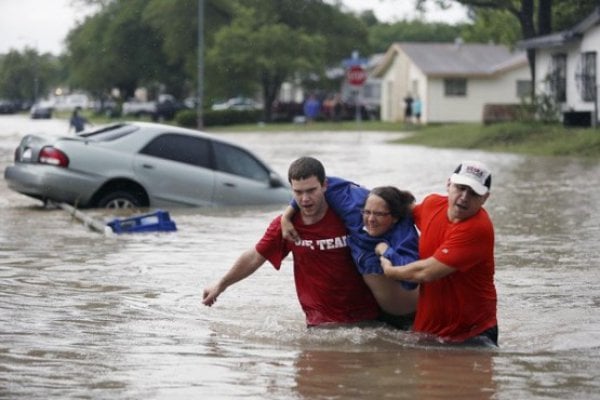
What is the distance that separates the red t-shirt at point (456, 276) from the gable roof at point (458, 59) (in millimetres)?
66598

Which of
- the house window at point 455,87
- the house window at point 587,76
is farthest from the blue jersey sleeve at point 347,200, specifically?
the house window at point 455,87

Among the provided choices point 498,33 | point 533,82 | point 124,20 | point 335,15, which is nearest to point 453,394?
point 533,82

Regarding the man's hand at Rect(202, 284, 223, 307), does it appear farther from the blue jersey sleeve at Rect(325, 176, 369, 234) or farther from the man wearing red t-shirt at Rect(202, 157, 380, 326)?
the blue jersey sleeve at Rect(325, 176, 369, 234)

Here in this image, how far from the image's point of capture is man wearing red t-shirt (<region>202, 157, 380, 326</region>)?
28.4 ft

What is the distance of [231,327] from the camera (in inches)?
405

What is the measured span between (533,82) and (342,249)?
4313 cm

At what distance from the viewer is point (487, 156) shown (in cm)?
3844

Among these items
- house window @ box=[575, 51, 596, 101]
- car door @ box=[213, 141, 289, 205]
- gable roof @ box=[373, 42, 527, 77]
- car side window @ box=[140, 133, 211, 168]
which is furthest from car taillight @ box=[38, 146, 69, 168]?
gable roof @ box=[373, 42, 527, 77]

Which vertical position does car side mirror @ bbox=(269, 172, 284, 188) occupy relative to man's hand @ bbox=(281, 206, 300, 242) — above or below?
below

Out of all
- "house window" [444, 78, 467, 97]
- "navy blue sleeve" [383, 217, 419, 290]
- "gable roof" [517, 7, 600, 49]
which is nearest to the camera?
"navy blue sleeve" [383, 217, 419, 290]

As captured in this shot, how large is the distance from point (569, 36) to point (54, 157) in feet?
100

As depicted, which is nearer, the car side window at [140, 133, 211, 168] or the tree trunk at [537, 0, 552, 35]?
the car side window at [140, 133, 211, 168]

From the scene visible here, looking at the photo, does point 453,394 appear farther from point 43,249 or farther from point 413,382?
point 43,249

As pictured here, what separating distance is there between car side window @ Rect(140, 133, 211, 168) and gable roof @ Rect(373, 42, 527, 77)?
5623 centimetres
